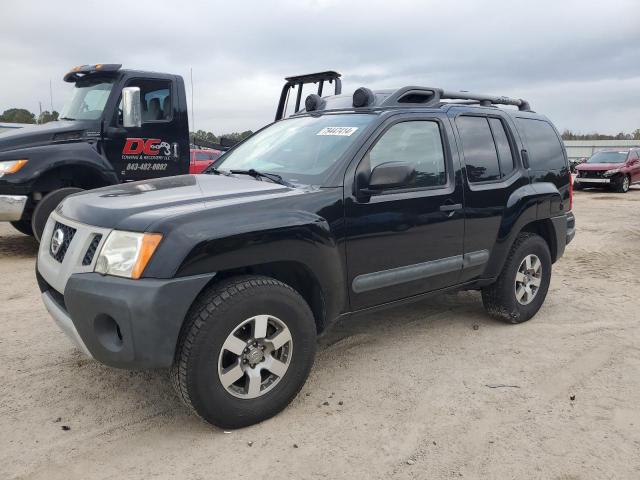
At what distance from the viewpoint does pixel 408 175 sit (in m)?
3.31

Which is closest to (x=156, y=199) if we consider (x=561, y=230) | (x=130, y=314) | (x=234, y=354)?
(x=130, y=314)

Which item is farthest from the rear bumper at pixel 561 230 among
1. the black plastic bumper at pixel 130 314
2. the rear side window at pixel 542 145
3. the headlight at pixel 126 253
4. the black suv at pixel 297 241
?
the headlight at pixel 126 253

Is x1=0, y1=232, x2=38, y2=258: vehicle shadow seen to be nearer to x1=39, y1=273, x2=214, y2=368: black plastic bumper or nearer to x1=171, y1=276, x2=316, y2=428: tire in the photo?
x1=39, y1=273, x2=214, y2=368: black plastic bumper

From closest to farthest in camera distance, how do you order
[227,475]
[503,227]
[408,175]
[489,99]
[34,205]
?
[227,475], [408,175], [503,227], [489,99], [34,205]

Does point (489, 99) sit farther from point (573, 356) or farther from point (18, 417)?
point (18, 417)

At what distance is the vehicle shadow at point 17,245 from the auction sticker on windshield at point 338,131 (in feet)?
16.8

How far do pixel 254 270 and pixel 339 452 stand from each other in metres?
1.05

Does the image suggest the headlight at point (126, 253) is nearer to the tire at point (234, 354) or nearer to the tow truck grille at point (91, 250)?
the tow truck grille at point (91, 250)

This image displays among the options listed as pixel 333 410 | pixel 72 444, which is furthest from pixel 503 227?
pixel 72 444

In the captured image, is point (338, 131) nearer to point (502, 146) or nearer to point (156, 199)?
point (156, 199)

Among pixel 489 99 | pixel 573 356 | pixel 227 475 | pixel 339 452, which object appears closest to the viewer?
pixel 227 475

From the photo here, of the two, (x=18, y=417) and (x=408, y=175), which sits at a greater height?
(x=408, y=175)

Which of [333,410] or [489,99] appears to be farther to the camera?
[489,99]

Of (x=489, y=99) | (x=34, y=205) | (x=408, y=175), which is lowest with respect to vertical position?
(x=34, y=205)
